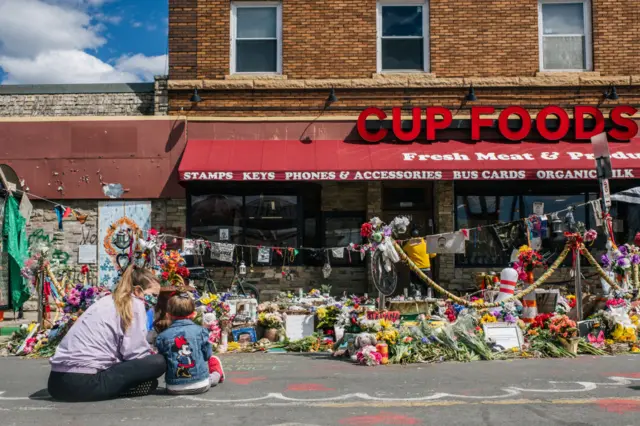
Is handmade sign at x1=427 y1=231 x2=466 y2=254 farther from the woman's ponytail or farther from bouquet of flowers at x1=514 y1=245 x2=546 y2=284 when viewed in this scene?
the woman's ponytail

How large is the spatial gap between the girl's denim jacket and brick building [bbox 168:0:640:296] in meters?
8.39

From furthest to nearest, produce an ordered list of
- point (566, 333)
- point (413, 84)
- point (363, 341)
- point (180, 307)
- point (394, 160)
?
point (413, 84)
point (394, 160)
point (566, 333)
point (363, 341)
point (180, 307)

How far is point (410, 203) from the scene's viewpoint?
15852 mm

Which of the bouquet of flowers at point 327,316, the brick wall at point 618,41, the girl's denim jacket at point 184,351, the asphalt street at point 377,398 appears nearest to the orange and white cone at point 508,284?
the asphalt street at point 377,398

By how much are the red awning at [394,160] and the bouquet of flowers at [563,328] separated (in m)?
4.72

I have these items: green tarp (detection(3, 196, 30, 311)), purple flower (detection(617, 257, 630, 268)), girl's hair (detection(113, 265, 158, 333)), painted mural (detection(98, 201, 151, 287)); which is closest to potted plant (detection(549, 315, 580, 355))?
purple flower (detection(617, 257, 630, 268))

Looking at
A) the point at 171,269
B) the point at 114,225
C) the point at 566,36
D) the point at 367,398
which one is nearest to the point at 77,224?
the point at 114,225

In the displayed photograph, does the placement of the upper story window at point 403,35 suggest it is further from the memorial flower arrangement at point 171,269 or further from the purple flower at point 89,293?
the purple flower at point 89,293

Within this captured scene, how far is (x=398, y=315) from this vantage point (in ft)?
35.0

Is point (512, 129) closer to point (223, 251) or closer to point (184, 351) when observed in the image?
point (223, 251)

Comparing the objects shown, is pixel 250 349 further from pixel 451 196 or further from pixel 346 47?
pixel 346 47

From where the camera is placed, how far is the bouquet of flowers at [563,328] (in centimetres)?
922

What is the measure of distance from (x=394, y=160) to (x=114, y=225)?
6.07 m

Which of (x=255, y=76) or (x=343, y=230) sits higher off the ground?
(x=255, y=76)
